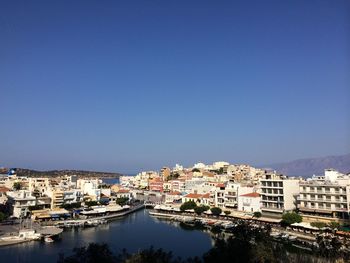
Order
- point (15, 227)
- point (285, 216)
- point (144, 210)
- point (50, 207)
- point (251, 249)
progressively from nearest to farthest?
point (251, 249)
point (285, 216)
point (15, 227)
point (50, 207)
point (144, 210)

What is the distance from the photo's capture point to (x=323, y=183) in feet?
121

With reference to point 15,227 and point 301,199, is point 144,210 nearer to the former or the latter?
point 15,227

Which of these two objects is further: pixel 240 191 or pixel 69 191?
pixel 69 191

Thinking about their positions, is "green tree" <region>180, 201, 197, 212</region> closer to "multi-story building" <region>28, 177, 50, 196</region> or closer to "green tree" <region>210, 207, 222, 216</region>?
"green tree" <region>210, 207, 222, 216</region>

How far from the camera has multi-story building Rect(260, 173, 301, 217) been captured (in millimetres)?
40444

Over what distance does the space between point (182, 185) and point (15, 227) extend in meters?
41.4

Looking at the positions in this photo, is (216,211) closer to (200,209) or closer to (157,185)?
(200,209)

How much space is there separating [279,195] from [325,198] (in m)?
5.86

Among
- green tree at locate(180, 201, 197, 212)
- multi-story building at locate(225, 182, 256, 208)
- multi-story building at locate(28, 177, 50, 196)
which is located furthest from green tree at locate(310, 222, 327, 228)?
multi-story building at locate(28, 177, 50, 196)

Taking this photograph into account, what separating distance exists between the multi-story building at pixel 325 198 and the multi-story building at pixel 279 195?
1.95 meters

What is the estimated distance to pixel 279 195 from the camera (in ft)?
134

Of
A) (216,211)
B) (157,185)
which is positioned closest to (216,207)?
(216,211)

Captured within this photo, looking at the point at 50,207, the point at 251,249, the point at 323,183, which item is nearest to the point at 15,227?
the point at 50,207

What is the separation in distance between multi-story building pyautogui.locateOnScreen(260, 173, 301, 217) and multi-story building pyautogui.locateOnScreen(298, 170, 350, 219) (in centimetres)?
195
